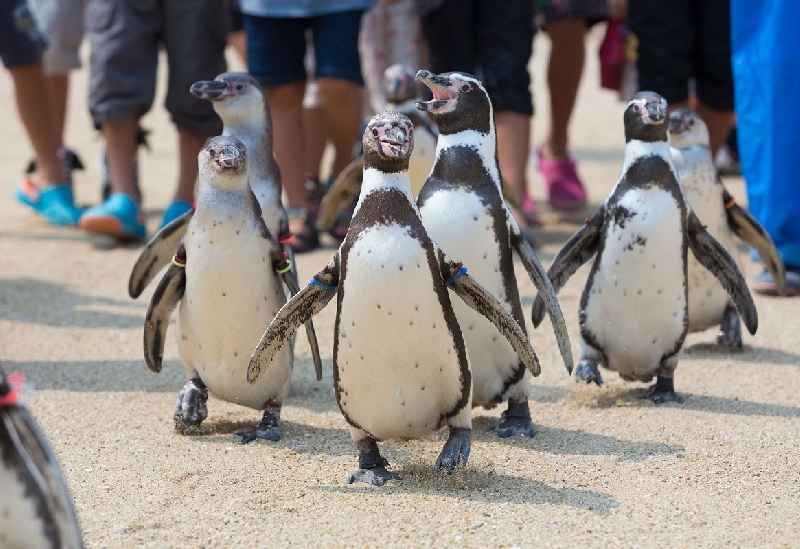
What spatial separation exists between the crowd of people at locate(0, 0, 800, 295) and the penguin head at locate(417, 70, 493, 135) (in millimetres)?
1828

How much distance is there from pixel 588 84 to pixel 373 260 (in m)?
11.5

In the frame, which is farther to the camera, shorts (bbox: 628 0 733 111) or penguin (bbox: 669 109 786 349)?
shorts (bbox: 628 0 733 111)

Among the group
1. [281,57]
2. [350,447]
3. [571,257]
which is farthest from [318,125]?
[350,447]

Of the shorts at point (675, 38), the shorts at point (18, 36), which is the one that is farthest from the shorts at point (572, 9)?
the shorts at point (18, 36)

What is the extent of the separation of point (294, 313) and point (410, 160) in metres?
2.10

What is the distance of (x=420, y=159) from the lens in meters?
5.18

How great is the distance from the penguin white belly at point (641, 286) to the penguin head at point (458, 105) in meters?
0.55

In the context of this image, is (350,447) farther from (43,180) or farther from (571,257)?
(43,180)

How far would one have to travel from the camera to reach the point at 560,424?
3.51 m

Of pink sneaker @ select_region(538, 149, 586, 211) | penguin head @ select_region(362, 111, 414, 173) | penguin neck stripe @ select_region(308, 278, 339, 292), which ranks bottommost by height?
pink sneaker @ select_region(538, 149, 586, 211)

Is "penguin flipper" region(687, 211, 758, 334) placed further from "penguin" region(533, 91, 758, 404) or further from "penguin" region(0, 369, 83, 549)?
"penguin" region(0, 369, 83, 549)

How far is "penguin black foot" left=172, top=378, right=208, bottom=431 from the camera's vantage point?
3.36m

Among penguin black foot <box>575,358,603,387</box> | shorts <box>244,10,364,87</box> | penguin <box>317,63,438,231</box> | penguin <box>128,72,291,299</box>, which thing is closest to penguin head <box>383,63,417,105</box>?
penguin <box>317,63,438,231</box>

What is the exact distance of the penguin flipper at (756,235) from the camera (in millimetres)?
4230
